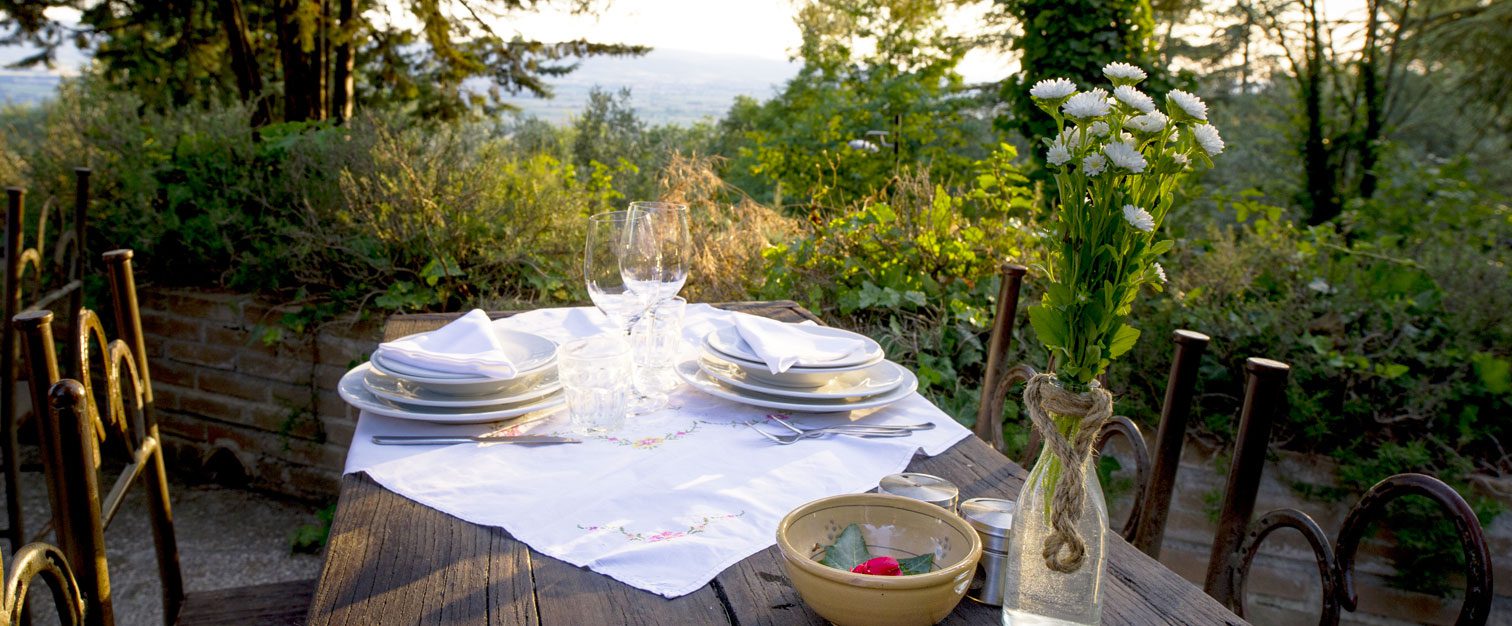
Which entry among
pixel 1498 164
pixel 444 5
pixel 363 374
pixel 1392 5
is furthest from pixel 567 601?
pixel 1498 164

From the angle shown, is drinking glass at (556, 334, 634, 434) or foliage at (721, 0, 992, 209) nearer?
drinking glass at (556, 334, 634, 434)

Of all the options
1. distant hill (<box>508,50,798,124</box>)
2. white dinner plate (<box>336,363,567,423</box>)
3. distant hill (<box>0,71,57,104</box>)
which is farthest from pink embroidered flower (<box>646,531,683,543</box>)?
distant hill (<box>0,71,57,104</box>)

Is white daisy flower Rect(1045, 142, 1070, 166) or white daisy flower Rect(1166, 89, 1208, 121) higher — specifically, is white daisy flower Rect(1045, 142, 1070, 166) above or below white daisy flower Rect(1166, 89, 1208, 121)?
below

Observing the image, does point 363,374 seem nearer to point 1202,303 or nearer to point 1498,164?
point 1202,303

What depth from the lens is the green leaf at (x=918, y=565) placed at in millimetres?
901

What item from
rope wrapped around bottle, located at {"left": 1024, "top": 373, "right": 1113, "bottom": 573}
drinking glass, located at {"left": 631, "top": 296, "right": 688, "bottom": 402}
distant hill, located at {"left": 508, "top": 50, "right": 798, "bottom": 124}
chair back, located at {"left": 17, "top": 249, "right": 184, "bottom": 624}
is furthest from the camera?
distant hill, located at {"left": 508, "top": 50, "right": 798, "bottom": 124}

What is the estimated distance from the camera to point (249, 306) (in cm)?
336

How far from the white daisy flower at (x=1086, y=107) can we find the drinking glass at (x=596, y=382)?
2.60 feet

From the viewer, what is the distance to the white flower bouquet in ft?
2.49

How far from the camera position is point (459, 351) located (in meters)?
1.47

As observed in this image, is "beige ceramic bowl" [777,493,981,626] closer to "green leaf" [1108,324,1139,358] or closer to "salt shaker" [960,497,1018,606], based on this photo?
"salt shaker" [960,497,1018,606]

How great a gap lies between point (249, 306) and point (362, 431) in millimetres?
2378

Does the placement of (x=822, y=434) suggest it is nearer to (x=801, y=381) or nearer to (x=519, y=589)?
(x=801, y=381)

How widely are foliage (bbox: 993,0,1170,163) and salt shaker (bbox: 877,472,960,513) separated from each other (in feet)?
13.0
